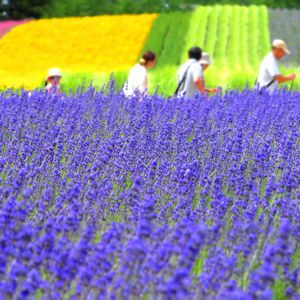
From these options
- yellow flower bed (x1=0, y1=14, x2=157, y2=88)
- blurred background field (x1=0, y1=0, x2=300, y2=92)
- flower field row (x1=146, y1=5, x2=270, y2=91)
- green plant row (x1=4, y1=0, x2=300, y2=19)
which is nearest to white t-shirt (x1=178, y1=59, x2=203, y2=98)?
blurred background field (x1=0, y1=0, x2=300, y2=92)

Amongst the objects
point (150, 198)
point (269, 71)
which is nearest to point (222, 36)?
point (269, 71)

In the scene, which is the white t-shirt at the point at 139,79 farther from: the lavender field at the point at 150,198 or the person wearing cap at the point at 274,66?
the person wearing cap at the point at 274,66

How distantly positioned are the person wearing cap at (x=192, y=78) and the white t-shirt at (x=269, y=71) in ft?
2.59

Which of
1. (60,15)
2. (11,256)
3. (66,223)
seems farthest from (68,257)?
(60,15)

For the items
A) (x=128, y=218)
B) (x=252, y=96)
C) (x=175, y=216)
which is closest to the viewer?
(x=175, y=216)

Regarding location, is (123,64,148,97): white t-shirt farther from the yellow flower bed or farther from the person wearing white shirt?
the yellow flower bed

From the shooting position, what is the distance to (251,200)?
3689mm

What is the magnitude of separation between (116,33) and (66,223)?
22.4 m

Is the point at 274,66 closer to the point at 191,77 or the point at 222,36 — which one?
the point at 191,77

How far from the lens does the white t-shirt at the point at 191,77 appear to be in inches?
293

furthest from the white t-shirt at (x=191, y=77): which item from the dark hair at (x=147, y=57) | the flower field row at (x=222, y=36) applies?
the flower field row at (x=222, y=36)

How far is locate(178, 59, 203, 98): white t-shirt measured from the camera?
24.4 ft

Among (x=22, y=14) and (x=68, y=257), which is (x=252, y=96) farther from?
(x=22, y=14)

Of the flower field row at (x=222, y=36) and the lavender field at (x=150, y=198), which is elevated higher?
the flower field row at (x=222, y=36)
